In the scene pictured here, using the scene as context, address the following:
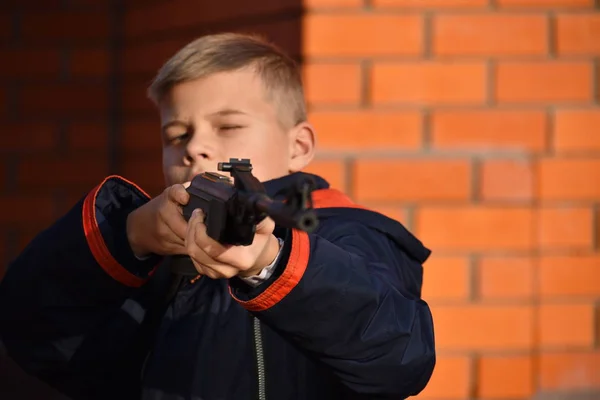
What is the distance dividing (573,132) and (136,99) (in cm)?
154

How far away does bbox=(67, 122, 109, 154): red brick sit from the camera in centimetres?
362

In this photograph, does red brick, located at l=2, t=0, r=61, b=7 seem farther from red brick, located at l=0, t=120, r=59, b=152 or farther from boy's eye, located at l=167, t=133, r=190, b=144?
boy's eye, located at l=167, t=133, r=190, b=144

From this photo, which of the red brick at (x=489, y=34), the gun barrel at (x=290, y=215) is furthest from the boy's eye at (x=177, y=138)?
the red brick at (x=489, y=34)

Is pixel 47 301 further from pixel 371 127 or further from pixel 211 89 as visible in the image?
pixel 371 127

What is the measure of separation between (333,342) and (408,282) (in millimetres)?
363

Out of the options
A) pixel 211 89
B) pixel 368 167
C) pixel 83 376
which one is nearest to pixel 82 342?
pixel 83 376

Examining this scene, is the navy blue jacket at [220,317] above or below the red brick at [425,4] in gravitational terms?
below

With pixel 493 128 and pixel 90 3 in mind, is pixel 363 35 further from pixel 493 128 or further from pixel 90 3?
pixel 90 3

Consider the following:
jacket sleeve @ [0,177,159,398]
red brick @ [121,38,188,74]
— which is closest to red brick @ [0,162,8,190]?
red brick @ [121,38,188,74]

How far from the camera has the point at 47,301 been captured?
1.88m

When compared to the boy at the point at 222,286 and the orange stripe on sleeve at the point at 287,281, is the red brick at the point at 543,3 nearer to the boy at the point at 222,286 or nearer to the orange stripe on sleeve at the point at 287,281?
the boy at the point at 222,286

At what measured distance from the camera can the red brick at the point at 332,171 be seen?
2803mm

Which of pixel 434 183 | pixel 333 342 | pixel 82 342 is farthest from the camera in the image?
pixel 434 183

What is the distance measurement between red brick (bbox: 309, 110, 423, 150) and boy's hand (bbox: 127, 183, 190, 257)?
3.62 feet
